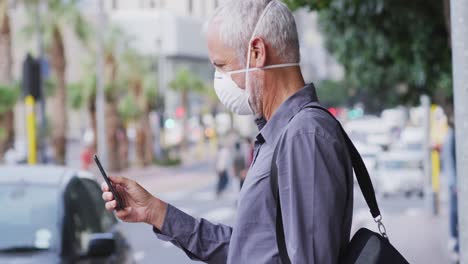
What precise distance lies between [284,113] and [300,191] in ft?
1.05

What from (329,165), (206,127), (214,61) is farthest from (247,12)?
(206,127)

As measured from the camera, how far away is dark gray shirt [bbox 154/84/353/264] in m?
2.61

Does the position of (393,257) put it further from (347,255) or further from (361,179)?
(361,179)

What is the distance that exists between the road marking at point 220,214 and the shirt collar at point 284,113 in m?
22.9

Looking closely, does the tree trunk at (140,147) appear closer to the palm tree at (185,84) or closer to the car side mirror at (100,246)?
the palm tree at (185,84)

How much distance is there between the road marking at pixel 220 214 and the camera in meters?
26.2

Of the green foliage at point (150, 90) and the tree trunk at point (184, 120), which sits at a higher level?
the green foliage at point (150, 90)

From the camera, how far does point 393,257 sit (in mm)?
2635

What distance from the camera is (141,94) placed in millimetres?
58094

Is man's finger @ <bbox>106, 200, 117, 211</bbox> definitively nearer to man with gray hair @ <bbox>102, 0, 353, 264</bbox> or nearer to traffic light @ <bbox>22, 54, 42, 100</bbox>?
man with gray hair @ <bbox>102, 0, 353, 264</bbox>

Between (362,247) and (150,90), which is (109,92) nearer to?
(150,90)

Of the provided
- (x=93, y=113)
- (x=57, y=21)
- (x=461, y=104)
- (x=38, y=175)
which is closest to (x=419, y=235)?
(x=38, y=175)

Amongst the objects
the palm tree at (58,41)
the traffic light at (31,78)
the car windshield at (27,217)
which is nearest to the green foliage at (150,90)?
the palm tree at (58,41)

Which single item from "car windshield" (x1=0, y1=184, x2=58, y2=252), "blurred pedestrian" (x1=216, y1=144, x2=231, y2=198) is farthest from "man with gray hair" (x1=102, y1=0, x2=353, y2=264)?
"blurred pedestrian" (x1=216, y1=144, x2=231, y2=198)
